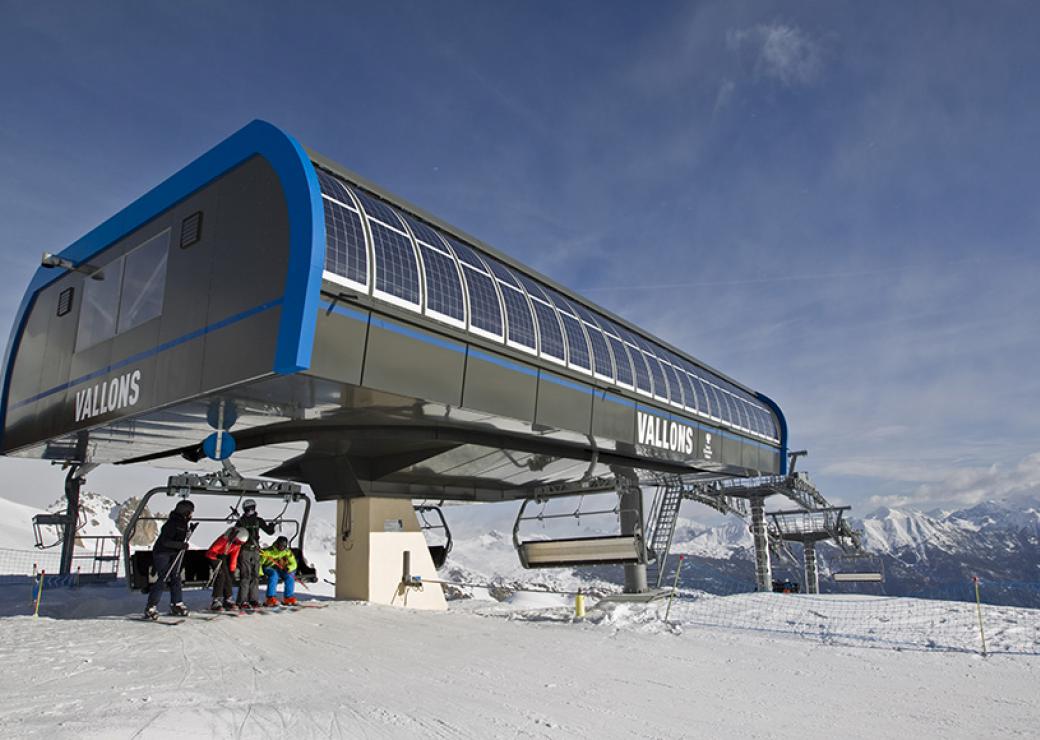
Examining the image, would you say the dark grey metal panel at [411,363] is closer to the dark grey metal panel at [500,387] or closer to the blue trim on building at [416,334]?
the blue trim on building at [416,334]

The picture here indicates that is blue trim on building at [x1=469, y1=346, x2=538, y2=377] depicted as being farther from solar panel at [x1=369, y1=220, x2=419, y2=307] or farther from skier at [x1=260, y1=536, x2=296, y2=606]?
skier at [x1=260, y1=536, x2=296, y2=606]

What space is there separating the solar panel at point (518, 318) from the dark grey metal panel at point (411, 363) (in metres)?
1.79

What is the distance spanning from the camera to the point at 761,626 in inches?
592

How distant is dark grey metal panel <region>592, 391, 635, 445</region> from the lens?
17922 millimetres

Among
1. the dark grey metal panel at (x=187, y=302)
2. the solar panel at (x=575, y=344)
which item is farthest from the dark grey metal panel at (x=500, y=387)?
the dark grey metal panel at (x=187, y=302)

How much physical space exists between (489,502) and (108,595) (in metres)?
12.4

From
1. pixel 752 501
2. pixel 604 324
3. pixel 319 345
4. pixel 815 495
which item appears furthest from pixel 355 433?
pixel 815 495

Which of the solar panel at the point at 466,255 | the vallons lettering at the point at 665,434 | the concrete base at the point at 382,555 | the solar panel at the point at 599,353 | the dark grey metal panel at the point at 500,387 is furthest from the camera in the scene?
the vallons lettering at the point at 665,434

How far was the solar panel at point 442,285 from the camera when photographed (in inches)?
520

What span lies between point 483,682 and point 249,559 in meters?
8.36

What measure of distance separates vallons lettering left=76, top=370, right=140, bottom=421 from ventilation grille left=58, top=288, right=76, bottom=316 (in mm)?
2494

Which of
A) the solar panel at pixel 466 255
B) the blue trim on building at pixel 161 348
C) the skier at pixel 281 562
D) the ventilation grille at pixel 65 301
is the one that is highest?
the solar panel at pixel 466 255

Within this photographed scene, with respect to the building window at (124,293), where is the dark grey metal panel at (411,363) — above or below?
below

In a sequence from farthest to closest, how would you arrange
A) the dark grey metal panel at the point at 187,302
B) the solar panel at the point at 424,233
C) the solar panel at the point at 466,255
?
1. the solar panel at the point at 466,255
2. the solar panel at the point at 424,233
3. the dark grey metal panel at the point at 187,302
